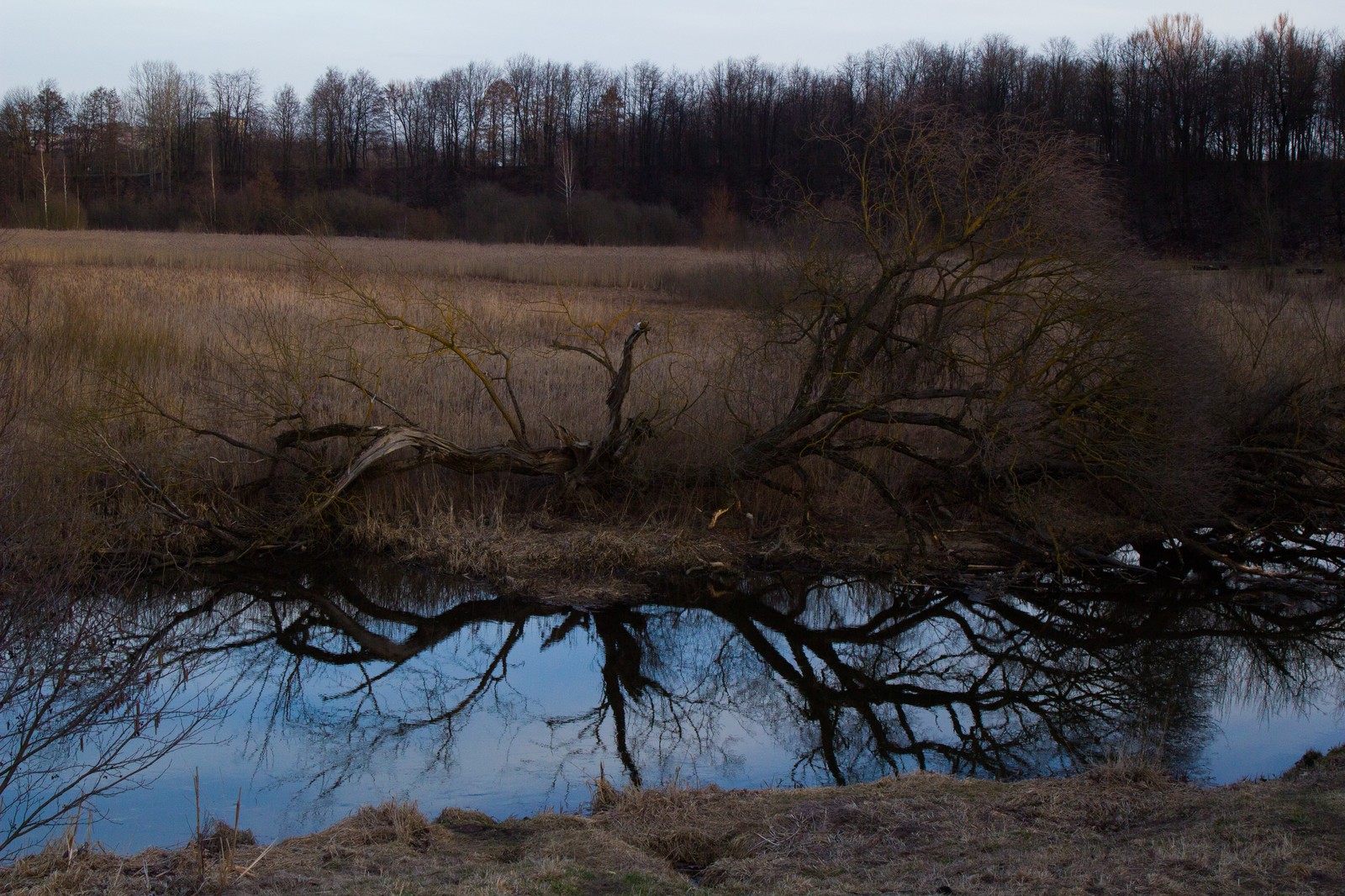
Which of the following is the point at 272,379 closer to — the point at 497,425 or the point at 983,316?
the point at 497,425

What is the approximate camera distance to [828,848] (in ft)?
14.5

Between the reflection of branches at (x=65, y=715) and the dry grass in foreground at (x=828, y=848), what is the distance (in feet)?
2.60

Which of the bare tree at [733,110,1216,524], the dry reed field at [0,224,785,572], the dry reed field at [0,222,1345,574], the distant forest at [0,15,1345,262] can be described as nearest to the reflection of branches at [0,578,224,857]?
the dry reed field at [0,224,785,572]

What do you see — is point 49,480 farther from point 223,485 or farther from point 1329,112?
point 1329,112

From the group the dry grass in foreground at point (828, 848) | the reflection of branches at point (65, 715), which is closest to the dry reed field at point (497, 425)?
the reflection of branches at point (65, 715)

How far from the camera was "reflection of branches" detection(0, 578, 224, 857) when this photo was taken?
4.60 m

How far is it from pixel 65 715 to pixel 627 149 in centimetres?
6108

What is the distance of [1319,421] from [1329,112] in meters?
40.6

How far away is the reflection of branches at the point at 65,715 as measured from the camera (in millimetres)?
4598

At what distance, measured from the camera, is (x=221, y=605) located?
31.3ft

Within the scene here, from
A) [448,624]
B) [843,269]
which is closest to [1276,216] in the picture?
[843,269]

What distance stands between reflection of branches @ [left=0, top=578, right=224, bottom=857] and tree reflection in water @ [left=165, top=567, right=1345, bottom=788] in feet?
3.37

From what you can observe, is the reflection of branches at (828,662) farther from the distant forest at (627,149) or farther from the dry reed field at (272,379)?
the distant forest at (627,149)

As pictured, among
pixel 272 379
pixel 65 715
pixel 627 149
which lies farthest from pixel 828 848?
pixel 627 149
